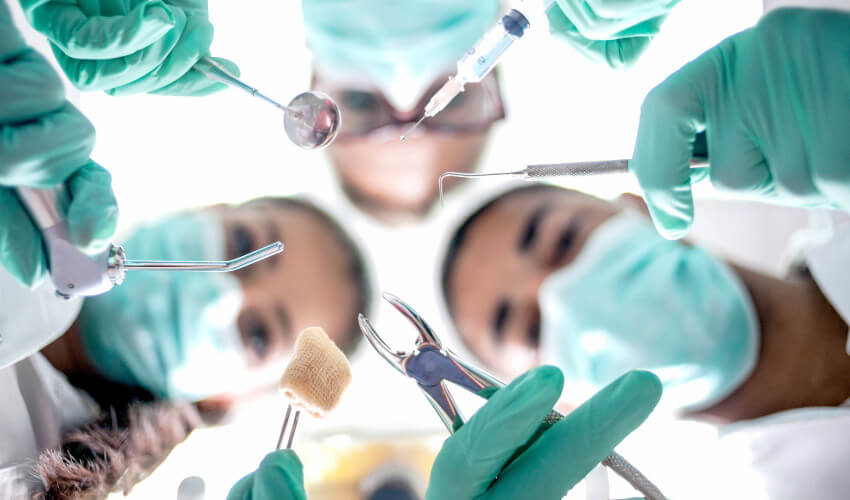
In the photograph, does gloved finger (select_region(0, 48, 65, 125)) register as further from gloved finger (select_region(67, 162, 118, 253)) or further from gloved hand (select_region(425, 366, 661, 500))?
gloved hand (select_region(425, 366, 661, 500))

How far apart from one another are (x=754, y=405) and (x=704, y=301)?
0.28m

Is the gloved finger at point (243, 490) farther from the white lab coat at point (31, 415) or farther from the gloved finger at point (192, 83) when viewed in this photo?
the gloved finger at point (192, 83)

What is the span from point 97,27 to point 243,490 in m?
0.68

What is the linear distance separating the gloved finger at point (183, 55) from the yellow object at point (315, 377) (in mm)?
522

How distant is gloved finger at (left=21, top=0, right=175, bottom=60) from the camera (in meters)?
0.69

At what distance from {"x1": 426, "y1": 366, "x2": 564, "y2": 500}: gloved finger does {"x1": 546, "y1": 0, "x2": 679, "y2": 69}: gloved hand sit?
0.55 meters

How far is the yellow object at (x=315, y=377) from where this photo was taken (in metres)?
0.61

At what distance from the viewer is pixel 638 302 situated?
1.08 meters

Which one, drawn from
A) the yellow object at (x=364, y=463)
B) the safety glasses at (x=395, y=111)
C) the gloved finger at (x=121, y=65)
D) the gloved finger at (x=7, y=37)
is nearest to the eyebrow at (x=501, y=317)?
A: the yellow object at (x=364, y=463)

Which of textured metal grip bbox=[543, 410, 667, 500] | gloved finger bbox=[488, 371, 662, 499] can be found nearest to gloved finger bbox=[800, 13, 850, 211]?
gloved finger bbox=[488, 371, 662, 499]

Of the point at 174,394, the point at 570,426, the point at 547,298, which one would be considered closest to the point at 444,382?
the point at 570,426

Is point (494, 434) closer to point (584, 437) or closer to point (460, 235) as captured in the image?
point (584, 437)

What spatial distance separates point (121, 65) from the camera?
2.58ft

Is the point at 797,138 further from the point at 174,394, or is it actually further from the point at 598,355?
the point at 174,394
